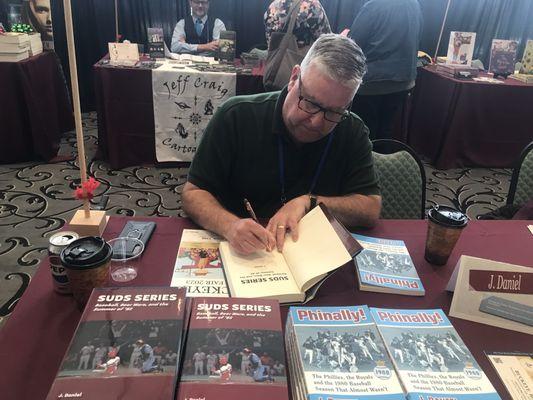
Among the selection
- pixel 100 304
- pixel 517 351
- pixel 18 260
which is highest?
pixel 100 304

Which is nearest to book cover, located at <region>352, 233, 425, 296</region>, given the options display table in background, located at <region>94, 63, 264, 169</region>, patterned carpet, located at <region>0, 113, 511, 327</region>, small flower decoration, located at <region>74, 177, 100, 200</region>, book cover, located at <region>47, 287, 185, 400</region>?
book cover, located at <region>47, 287, 185, 400</region>

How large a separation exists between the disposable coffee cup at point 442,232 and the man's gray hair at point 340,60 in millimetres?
411

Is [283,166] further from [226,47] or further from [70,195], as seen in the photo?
[226,47]

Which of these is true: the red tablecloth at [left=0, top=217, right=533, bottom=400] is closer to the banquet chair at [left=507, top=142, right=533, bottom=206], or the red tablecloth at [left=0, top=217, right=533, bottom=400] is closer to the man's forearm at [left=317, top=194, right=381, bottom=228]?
the man's forearm at [left=317, top=194, right=381, bottom=228]

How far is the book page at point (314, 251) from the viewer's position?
0.90 m

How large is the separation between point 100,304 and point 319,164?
860 millimetres

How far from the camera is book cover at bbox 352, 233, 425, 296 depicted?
3.15 ft

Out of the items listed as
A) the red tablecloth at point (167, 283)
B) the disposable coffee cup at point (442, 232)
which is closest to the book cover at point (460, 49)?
the red tablecloth at point (167, 283)

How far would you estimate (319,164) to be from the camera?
1.38 meters

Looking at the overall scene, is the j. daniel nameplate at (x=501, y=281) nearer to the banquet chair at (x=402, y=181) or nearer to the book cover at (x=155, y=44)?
the banquet chair at (x=402, y=181)

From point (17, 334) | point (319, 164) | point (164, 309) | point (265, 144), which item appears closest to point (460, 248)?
point (319, 164)

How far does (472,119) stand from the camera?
3656 mm

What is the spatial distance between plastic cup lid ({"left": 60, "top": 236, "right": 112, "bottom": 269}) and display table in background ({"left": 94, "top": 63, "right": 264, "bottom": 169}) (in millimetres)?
2408

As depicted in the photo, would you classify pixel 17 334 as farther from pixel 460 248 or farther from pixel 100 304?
pixel 460 248
